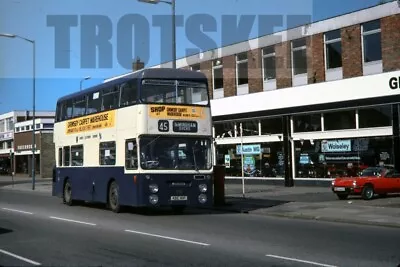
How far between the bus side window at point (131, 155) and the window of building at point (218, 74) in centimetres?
1990

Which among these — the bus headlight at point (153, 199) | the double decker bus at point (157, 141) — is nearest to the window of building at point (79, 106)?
the double decker bus at point (157, 141)

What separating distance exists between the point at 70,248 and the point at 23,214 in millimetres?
8107

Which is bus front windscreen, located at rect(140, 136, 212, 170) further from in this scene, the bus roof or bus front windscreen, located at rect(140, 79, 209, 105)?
the bus roof

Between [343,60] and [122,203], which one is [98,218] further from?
[343,60]

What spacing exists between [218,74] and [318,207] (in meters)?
19.4

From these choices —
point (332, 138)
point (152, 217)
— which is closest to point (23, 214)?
point (152, 217)

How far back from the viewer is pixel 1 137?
7738cm

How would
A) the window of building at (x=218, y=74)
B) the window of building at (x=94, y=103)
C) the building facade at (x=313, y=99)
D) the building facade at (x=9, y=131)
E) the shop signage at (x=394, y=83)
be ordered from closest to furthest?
the window of building at (x=94, y=103) → the shop signage at (x=394, y=83) → the building facade at (x=313, y=99) → the window of building at (x=218, y=74) → the building facade at (x=9, y=131)

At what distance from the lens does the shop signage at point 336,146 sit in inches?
1073

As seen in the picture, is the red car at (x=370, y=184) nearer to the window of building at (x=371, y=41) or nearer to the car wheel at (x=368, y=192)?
the car wheel at (x=368, y=192)

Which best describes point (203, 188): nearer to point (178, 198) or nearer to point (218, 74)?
point (178, 198)

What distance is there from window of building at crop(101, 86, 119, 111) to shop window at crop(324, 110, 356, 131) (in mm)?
13745

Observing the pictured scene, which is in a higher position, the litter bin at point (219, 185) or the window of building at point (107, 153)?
the window of building at point (107, 153)

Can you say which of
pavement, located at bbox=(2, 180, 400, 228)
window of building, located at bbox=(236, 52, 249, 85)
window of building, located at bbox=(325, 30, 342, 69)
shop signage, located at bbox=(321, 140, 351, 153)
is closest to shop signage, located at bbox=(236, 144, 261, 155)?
window of building, located at bbox=(236, 52, 249, 85)
